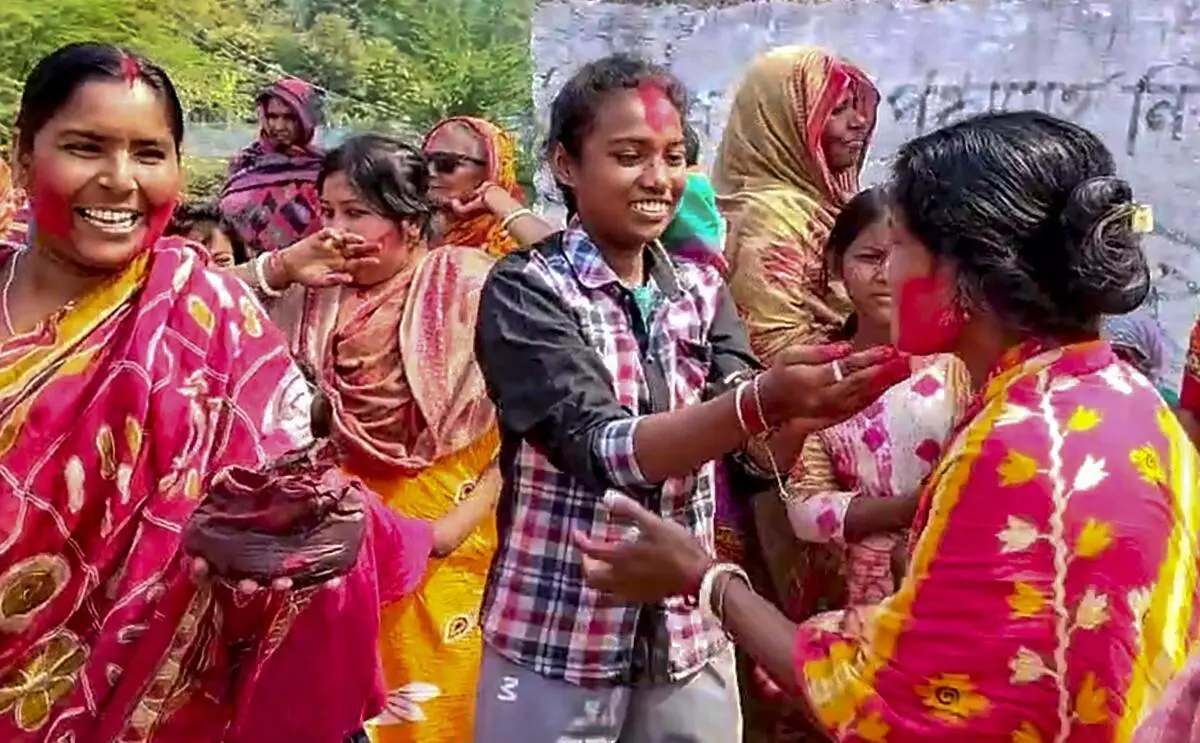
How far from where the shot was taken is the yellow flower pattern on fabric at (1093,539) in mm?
1781

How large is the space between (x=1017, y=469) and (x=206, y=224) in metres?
4.02

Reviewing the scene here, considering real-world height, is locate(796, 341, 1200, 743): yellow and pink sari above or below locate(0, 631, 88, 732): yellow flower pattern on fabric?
above

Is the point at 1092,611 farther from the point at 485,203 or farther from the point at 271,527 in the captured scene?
the point at 485,203

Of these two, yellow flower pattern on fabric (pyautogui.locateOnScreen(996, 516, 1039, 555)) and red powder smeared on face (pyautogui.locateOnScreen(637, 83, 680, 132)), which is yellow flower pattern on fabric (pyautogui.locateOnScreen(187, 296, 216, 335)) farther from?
yellow flower pattern on fabric (pyautogui.locateOnScreen(996, 516, 1039, 555))

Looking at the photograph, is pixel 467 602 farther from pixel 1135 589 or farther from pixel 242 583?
pixel 1135 589

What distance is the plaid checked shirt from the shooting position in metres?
2.59

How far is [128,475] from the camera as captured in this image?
2.29m

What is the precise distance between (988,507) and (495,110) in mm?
10750

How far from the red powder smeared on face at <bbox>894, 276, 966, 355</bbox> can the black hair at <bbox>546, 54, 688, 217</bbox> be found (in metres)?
0.91

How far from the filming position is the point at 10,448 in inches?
89.1

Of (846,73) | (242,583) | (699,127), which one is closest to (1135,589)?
(242,583)

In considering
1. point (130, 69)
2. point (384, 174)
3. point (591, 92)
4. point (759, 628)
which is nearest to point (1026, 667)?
point (759, 628)

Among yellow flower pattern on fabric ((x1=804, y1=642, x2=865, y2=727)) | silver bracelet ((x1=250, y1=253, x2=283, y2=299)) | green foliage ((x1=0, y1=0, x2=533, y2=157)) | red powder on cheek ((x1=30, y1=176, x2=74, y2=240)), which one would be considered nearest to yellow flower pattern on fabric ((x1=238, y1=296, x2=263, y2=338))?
red powder on cheek ((x1=30, y1=176, x2=74, y2=240))

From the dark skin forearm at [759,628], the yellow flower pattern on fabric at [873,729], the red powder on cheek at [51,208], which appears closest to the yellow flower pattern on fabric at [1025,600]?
the yellow flower pattern on fabric at [873,729]
